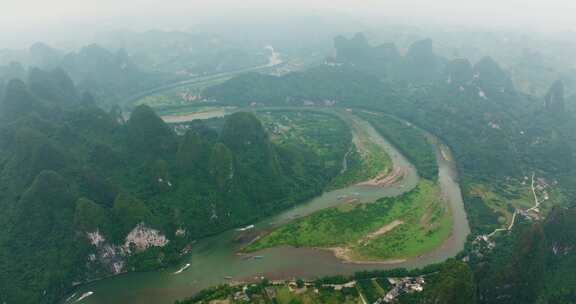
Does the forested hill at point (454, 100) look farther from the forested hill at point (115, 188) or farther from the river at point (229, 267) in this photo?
the forested hill at point (115, 188)

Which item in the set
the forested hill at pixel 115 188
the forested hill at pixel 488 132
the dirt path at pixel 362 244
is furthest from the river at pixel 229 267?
the forested hill at pixel 488 132

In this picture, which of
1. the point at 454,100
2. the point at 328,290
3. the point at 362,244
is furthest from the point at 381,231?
the point at 454,100

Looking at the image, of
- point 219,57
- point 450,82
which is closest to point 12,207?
point 450,82

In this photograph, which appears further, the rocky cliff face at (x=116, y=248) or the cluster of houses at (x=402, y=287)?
the rocky cliff face at (x=116, y=248)

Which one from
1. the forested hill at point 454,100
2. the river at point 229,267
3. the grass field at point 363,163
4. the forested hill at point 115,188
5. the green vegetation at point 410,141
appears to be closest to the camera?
the river at point 229,267

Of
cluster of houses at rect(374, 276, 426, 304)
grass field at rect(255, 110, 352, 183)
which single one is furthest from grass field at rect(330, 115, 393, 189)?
cluster of houses at rect(374, 276, 426, 304)

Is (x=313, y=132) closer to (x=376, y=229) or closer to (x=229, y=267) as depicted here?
(x=376, y=229)
